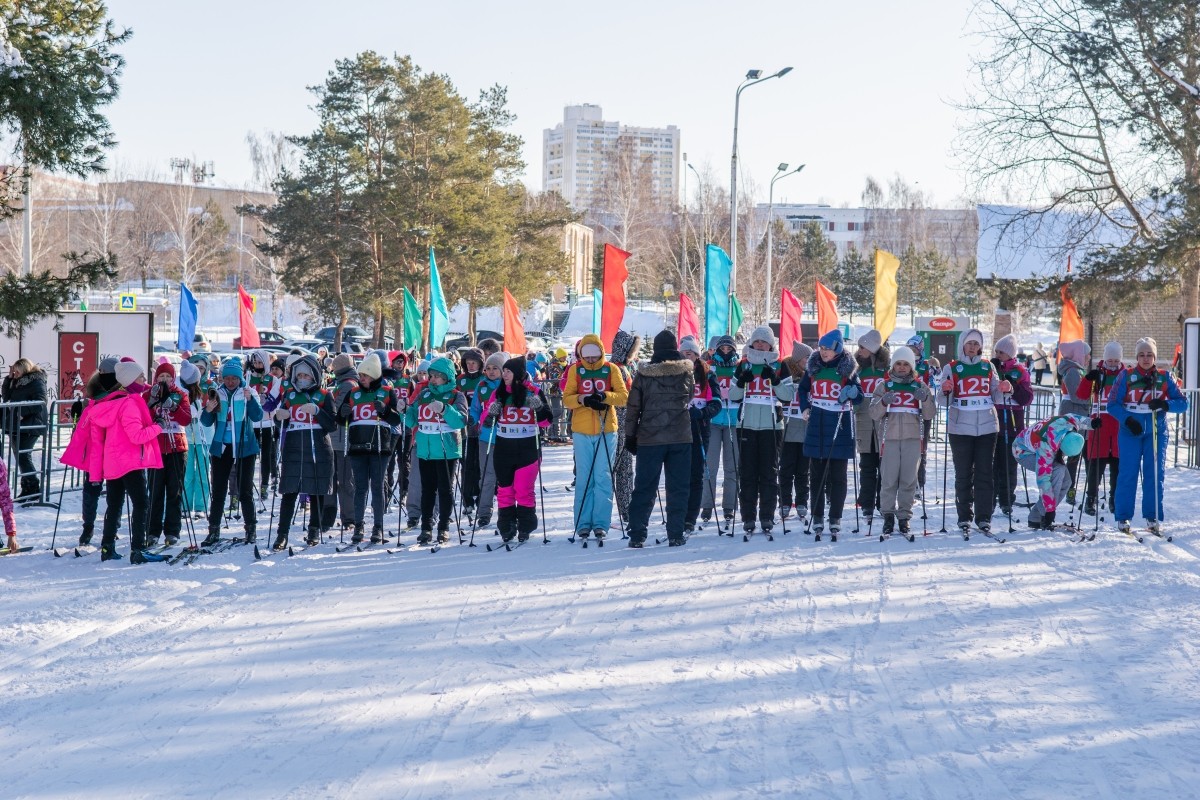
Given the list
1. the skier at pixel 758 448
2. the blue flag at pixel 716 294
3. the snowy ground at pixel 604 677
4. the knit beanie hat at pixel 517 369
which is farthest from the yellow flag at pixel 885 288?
the knit beanie hat at pixel 517 369

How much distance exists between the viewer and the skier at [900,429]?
11117 mm

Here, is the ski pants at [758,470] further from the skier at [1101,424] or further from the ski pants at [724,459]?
the skier at [1101,424]

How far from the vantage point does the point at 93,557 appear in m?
10.2

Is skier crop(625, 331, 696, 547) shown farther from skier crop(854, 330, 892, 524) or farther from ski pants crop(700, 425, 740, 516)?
skier crop(854, 330, 892, 524)

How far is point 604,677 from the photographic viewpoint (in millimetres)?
6352

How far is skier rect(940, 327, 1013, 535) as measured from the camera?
11211 mm

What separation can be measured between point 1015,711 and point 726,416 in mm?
6604

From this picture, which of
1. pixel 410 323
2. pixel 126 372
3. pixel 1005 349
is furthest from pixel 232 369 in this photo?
pixel 410 323

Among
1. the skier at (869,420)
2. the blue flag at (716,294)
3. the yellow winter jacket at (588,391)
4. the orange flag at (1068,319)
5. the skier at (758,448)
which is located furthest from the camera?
the orange flag at (1068,319)

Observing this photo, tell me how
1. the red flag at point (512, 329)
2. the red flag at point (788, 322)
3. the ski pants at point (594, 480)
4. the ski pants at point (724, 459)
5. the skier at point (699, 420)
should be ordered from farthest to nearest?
the red flag at point (512, 329)
the red flag at point (788, 322)
the ski pants at point (724, 459)
the skier at point (699, 420)
the ski pants at point (594, 480)

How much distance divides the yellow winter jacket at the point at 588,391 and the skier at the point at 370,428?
1.59 m

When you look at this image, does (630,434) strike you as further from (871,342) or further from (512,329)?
(512,329)

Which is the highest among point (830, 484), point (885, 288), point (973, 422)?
point (885, 288)

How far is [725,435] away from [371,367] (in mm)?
3757
